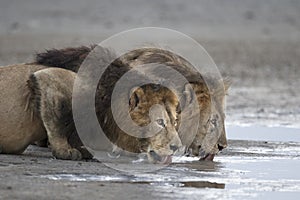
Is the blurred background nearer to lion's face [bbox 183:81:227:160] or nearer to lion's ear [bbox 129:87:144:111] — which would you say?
lion's face [bbox 183:81:227:160]

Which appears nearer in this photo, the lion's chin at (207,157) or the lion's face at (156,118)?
the lion's face at (156,118)

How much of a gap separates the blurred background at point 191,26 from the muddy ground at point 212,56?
0.03 metres

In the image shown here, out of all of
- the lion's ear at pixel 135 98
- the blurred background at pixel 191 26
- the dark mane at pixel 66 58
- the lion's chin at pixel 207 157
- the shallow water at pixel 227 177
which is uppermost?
the blurred background at pixel 191 26

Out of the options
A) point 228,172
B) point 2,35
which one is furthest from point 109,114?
point 2,35

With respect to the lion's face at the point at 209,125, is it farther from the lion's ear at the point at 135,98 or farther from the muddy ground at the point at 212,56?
the lion's ear at the point at 135,98

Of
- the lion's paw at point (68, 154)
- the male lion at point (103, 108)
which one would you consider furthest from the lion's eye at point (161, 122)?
the lion's paw at point (68, 154)

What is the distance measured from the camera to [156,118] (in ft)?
30.7

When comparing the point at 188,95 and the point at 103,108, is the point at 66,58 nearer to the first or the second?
the point at 103,108

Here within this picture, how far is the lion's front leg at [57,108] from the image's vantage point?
9.63 meters

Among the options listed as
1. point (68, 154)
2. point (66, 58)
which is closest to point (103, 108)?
point (68, 154)

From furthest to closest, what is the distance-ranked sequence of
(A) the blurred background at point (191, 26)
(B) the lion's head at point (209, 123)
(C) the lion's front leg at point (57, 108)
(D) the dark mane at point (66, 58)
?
(A) the blurred background at point (191, 26) → (D) the dark mane at point (66, 58) → (B) the lion's head at point (209, 123) → (C) the lion's front leg at point (57, 108)

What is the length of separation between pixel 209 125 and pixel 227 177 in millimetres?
886

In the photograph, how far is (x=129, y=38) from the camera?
24.8 metres

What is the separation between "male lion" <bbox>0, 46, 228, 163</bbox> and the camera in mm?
9445
